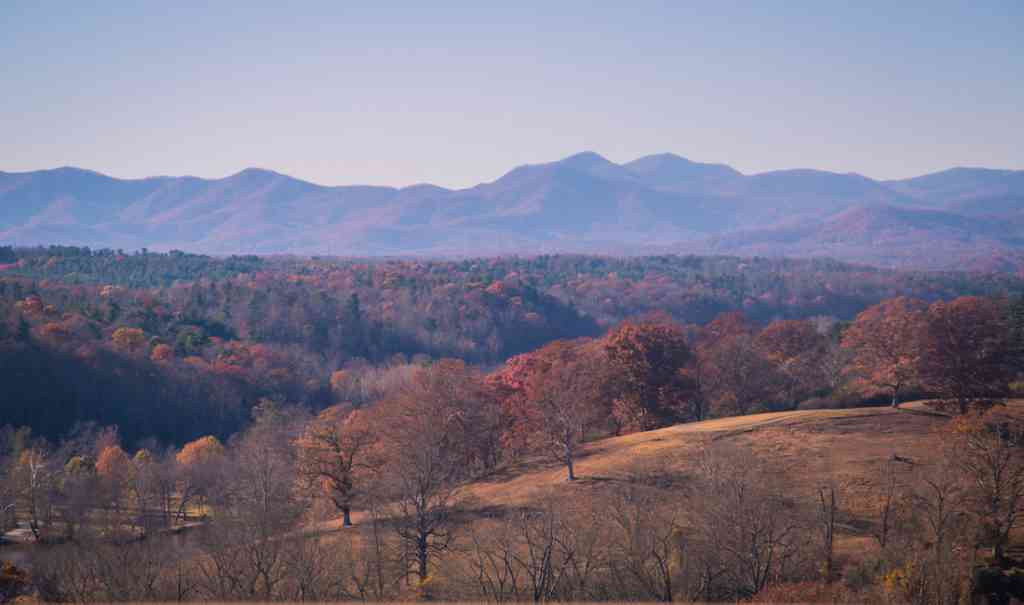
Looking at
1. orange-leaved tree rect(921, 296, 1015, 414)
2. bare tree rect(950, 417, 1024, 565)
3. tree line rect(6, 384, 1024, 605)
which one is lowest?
tree line rect(6, 384, 1024, 605)

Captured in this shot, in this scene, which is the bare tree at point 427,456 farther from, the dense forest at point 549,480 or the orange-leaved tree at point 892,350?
the orange-leaved tree at point 892,350

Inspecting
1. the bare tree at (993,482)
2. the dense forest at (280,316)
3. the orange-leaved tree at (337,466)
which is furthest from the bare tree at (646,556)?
the dense forest at (280,316)

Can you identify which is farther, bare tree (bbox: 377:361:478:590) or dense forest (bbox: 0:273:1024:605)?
bare tree (bbox: 377:361:478:590)

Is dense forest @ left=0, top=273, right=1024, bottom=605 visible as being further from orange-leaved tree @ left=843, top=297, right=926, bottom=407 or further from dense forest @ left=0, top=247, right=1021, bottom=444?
dense forest @ left=0, top=247, right=1021, bottom=444

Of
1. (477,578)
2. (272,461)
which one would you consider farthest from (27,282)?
(477,578)

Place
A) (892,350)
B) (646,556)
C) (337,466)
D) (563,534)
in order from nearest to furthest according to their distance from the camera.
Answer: (646,556) → (563,534) → (337,466) → (892,350)

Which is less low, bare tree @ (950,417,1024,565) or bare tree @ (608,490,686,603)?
bare tree @ (950,417,1024,565)

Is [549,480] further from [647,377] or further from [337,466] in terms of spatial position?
[647,377]

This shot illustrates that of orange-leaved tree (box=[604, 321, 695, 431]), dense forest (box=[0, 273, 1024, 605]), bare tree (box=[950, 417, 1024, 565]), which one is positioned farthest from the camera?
orange-leaved tree (box=[604, 321, 695, 431])

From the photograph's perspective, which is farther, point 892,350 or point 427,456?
point 892,350

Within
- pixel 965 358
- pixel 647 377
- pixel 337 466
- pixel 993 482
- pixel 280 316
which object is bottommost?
pixel 337 466

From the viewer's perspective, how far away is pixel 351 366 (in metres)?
89.0

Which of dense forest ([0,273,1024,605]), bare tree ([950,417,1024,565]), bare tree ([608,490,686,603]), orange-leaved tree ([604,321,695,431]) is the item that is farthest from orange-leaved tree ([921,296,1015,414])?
bare tree ([608,490,686,603])

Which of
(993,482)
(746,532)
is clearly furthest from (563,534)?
(993,482)
